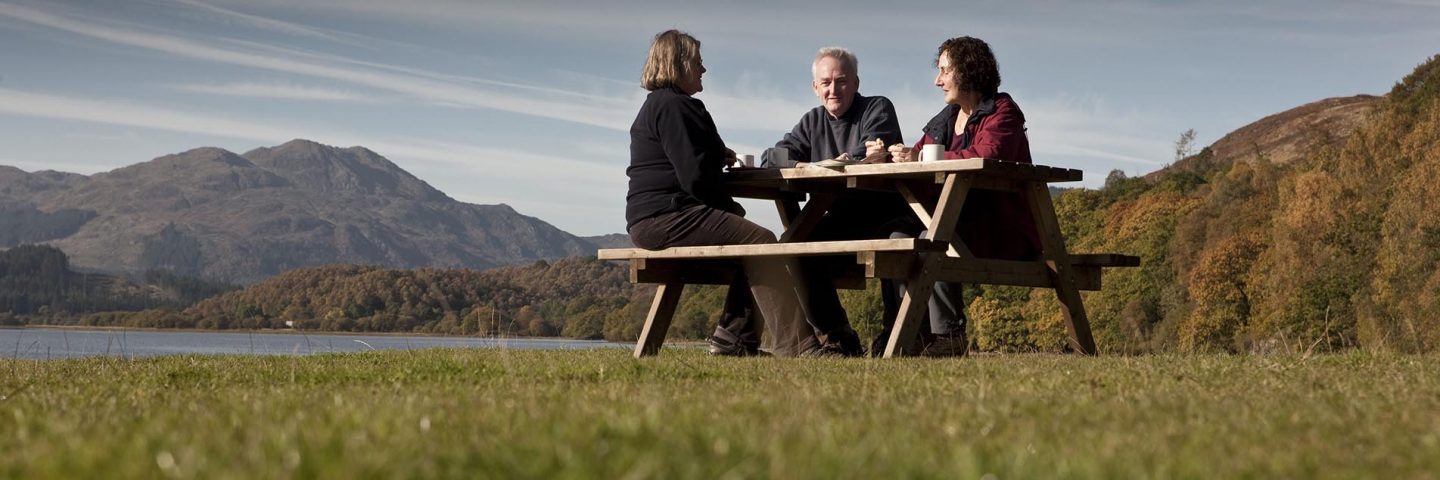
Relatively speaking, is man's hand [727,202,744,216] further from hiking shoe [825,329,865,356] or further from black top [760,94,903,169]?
hiking shoe [825,329,865,356]

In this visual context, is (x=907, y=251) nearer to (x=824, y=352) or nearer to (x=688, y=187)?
(x=824, y=352)

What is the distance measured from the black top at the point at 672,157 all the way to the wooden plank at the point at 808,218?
3.00 ft

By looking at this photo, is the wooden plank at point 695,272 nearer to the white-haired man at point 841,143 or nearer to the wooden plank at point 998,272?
the white-haired man at point 841,143

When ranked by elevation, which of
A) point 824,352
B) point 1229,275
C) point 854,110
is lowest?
point 1229,275

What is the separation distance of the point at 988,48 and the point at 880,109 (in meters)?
0.91

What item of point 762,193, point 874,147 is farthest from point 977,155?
point 762,193

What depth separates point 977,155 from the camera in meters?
10.2

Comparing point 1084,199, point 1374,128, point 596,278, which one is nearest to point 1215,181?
point 1084,199

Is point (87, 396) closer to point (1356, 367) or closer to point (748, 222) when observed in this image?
point (748, 222)

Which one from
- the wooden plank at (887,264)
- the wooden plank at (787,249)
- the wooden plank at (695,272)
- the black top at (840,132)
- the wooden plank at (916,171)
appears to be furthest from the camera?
the black top at (840,132)

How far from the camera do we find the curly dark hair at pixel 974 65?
34.3 ft

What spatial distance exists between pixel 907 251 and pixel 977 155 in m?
1.26

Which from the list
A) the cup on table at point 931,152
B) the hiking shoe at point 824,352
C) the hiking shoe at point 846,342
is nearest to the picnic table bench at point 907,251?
the cup on table at point 931,152

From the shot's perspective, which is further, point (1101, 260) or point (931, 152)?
point (1101, 260)
